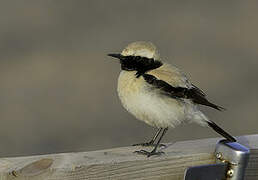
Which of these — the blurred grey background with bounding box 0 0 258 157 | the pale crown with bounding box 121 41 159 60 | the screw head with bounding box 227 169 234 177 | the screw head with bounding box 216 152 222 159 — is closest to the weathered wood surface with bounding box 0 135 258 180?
the screw head with bounding box 216 152 222 159

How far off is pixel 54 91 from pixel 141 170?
6.73 metres

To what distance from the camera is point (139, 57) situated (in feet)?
12.0

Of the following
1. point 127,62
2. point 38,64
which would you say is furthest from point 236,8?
point 127,62

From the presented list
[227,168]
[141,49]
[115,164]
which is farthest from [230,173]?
[141,49]

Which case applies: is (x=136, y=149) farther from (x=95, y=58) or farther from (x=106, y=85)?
(x=95, y=58)

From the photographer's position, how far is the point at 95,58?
418 inches

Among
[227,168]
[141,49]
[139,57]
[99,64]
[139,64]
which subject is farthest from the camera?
[99,64]

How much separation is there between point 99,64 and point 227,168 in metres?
7.69

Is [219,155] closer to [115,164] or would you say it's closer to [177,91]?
[115,164]

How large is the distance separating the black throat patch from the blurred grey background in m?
4.24

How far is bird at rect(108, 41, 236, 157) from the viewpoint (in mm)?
3852

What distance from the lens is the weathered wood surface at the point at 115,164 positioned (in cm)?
267

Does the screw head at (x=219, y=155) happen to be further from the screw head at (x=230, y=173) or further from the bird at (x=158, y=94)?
the bird at (x=158, y=94)

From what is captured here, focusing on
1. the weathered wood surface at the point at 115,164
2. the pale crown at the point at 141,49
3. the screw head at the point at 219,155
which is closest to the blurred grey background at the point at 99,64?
the pale crown at the point at 141,49
